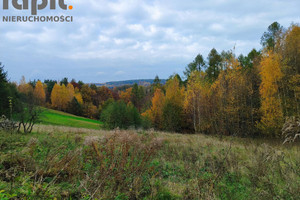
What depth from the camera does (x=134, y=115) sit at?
30.3 meters

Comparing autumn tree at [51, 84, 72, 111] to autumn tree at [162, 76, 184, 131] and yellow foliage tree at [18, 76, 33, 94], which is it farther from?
autumn tree at [162, 76, 184, 131]

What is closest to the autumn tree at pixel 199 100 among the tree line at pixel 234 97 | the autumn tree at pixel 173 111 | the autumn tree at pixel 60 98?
the tree line at pixel 234 97

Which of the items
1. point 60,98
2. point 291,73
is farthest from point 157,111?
point 60,98

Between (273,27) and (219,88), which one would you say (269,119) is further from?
(273,27)

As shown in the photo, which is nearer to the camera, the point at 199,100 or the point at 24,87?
the point at 199,100

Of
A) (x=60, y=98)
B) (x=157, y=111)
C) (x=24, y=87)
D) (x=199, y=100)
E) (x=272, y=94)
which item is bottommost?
(x=157, y=111)

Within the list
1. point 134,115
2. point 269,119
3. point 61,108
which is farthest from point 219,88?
point 61,108

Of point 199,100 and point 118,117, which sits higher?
point 199,100

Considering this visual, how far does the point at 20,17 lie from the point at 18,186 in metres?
7.07

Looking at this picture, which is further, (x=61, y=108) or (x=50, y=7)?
(x=61, y=108)

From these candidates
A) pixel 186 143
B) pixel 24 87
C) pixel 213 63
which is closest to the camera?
pixel 186 143

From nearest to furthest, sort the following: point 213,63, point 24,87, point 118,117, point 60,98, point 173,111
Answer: point 173,111 < point 118,117 < point 213,63 < point 60,98 < point 24,87

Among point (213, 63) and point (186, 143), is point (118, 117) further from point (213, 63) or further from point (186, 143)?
point (213, 63)

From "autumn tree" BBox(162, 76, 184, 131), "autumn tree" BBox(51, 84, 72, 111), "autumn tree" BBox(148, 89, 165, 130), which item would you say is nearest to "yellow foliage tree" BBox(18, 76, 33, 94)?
"autumn tree" BBox(51, 84, 72, 111)
